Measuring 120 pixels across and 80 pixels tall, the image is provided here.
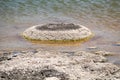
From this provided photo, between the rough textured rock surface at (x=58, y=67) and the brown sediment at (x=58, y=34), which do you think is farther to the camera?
the brown sediment at (x=58, y=34)

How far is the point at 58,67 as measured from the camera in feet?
46.3

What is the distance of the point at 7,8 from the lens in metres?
26.5

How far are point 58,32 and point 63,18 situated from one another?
18.6ft

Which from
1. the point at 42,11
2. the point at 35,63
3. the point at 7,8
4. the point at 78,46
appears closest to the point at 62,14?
the point at 42,11

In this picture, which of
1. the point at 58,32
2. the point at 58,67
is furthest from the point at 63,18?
the point at 58,67

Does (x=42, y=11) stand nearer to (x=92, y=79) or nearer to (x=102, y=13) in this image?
(x=102, y=13)

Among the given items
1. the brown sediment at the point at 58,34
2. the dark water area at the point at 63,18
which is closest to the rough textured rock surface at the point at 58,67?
the dark water area at the point at 63,18

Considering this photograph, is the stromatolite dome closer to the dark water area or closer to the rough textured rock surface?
the dark water area

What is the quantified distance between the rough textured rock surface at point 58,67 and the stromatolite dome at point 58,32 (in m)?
2.51

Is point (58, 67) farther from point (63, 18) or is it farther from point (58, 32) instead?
point (63, 18)

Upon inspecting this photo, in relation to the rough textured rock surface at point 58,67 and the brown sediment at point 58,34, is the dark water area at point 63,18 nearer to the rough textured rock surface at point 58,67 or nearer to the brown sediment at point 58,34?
the brown sediment at point 58,34

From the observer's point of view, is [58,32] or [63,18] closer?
[58,32]

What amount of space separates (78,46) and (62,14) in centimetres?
751

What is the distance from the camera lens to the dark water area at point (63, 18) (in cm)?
1794
